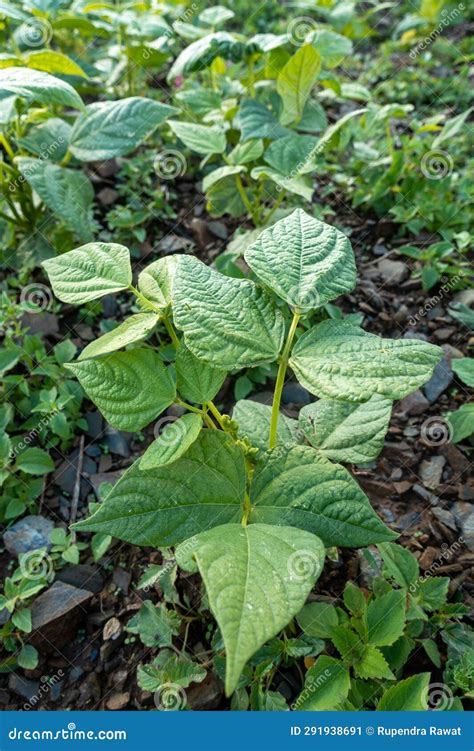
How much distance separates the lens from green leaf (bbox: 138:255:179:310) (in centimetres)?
142

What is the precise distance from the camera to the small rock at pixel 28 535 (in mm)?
1870

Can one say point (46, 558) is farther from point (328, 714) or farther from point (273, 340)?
point (273, 340)

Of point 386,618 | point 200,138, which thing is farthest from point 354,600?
point 200,138

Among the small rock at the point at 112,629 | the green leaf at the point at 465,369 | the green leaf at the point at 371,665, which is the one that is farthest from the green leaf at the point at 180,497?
the green leaf at the point at 465,369

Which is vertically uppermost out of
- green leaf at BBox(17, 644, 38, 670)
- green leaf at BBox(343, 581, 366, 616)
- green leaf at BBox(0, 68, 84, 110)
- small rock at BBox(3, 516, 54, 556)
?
green leaf at BBox(0, 68, 84, 110)

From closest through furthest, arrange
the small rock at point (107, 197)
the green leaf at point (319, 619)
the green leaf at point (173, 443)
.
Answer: the green leaf at point (173, 443), the green leaf at point (319, 619), the small rock at point (107, 197)

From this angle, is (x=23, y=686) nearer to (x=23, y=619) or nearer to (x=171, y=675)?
(x=23, y=619)

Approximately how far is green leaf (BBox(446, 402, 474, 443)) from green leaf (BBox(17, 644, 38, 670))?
4.43ft

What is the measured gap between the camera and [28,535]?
189 centimetres

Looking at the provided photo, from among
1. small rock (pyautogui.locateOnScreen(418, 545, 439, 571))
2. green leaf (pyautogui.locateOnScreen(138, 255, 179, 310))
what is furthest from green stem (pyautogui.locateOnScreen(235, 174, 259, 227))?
small rock (pyautogui.locateOnScreen(418, 545, 439, 571))

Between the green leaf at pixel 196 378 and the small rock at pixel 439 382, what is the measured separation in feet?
3.35

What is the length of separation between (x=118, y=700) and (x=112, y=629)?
0.60 ft

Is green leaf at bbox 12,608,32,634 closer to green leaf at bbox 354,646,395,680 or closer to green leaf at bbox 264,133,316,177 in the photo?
green leaf at bbox 354,646,395,680

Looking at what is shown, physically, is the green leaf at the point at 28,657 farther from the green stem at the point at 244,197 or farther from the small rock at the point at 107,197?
the small rock at the point at 107,197
